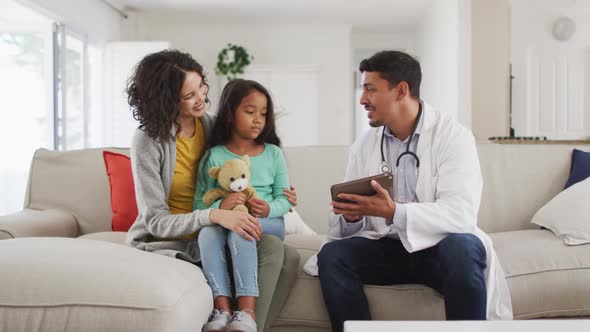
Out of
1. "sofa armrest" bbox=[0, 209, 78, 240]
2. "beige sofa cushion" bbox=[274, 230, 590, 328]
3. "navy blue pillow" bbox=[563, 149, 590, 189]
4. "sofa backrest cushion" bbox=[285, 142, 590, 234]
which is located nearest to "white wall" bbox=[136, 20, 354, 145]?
"sofa backrest cushion" bbox=[285, 142, 590, 234]

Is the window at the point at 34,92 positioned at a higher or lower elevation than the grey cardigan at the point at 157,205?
higher

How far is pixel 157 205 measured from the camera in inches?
75.2

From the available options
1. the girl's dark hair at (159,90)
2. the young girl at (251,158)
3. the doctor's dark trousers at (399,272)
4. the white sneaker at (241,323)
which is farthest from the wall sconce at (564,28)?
the white sneaker at (241,323)

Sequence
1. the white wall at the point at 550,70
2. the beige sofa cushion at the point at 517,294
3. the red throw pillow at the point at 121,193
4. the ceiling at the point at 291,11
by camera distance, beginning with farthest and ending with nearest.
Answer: the ceiling at the point at 291,11, the white wall at the point at 550,70, the red throw pillow at the point at 121,193, the beige sofa cushion at the point at 517,294

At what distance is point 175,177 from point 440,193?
0.85m

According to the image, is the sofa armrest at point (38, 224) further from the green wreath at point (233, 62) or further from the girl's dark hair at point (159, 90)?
the green wreath at point (233, 62)

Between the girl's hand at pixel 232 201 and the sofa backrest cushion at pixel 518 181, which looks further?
the sofa backrest cushion at pixel 518 181

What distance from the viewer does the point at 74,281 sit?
1380 mm

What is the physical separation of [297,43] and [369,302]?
26.5ft

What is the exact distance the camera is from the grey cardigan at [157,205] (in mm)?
1864

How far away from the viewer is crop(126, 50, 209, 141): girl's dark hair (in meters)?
1.93

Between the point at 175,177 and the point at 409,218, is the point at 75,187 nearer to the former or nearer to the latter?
the point at 175,177

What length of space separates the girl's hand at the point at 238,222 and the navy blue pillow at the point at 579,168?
55.8 inches

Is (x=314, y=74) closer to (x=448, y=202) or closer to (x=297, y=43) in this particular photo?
(x=297, y=43)
